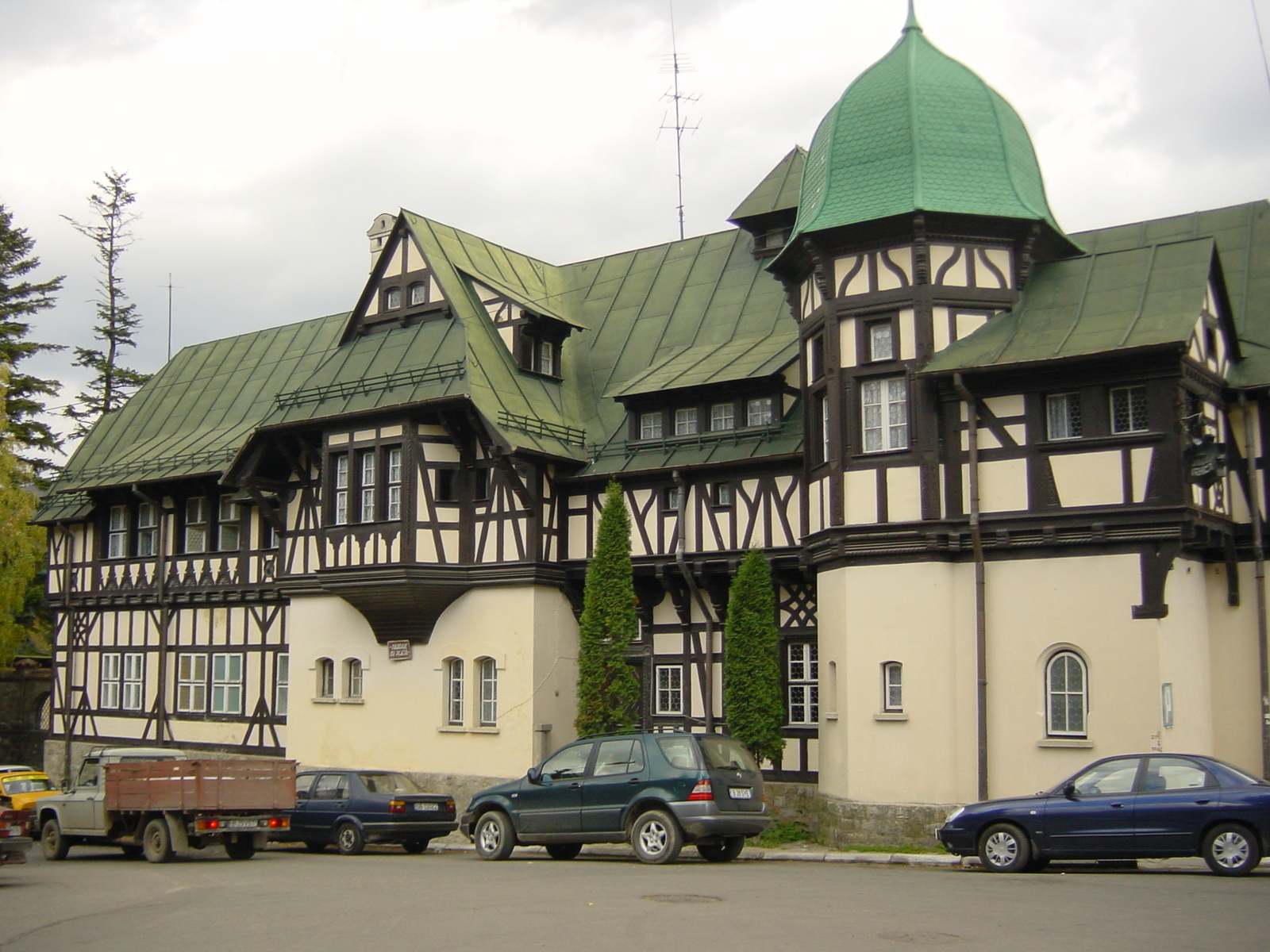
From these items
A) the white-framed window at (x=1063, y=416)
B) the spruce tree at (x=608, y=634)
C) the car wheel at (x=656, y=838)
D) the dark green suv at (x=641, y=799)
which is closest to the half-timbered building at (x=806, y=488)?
the white-framed window at (x=1063, y=416)

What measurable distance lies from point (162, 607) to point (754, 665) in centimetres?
1812

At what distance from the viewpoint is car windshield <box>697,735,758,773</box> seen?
17688mm

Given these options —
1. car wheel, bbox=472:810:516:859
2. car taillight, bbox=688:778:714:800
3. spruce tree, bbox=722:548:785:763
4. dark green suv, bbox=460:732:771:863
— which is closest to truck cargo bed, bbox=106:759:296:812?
car wheel, bbox=472:810:516:859

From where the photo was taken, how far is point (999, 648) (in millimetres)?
20547

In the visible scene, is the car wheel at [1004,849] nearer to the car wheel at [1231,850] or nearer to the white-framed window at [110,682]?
the car wheel at [1231,850]

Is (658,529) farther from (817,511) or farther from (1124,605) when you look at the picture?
(1124,605)

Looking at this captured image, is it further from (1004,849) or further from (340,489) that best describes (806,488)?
(340,489)

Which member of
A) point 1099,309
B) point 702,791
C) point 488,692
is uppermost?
point 1099,309

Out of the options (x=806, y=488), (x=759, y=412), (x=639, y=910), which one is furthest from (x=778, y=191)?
(x=639, y=910)

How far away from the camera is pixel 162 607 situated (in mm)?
34969

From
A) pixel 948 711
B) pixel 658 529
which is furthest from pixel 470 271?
pixel 948 711

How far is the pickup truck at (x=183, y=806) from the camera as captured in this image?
790 inches

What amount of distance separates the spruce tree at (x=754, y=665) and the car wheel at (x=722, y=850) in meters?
5.08

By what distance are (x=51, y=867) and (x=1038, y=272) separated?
17939 millimetres
